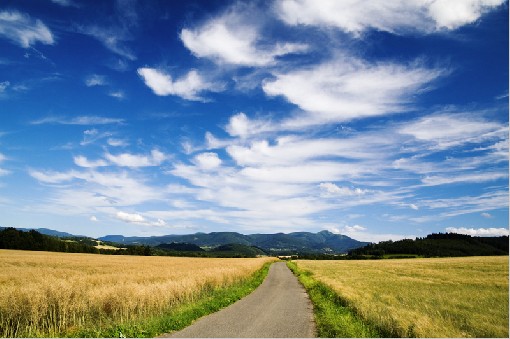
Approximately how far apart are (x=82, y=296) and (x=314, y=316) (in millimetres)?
11299

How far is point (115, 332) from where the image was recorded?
12250 millimetres

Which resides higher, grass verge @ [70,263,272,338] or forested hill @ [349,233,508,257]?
grass verge @ [70,263,272,338]

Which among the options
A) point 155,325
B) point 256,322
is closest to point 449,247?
point 256,322

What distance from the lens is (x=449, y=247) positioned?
14938cm

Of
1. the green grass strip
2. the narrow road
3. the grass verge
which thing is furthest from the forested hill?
the grass verge

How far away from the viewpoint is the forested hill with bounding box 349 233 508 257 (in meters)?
140

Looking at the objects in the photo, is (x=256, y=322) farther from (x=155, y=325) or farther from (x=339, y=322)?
(x=155, y=325)

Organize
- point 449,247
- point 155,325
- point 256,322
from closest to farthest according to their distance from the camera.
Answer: point 155,325
point 256,322
point 449,247

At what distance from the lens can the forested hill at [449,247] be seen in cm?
14038

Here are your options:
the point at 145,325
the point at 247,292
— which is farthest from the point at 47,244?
the point at 145,325

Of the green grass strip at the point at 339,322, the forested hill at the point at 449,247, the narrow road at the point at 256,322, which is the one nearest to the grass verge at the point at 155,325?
the narrow road at the point at 256,322

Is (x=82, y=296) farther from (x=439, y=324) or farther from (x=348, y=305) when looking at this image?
(x=439, y=324)

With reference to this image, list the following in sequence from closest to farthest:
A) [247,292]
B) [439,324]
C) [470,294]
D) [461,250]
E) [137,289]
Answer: [439,324]
[137,289]
[470,294]
[247,292]
[461,250]

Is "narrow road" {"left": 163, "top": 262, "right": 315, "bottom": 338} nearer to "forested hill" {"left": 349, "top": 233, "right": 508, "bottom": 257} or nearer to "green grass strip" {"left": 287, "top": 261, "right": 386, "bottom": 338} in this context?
"green grass strip" {"left": 287, "top": 261, "right": 386, "bottom": 338}
